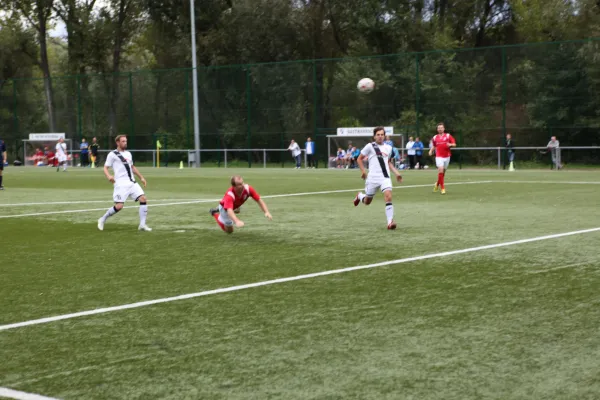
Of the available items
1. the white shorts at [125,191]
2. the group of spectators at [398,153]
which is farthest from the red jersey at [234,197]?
the group of spectators at [398,153]

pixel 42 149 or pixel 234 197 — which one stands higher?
pixel 42 149

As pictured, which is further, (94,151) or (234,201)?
(94,151)

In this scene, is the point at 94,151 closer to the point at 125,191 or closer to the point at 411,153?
the point at 411,153

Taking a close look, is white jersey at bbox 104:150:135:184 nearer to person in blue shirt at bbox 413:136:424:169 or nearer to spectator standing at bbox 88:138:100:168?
person in blue shirt at bbox 413:136:424:169

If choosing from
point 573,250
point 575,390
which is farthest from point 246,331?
point 573,250

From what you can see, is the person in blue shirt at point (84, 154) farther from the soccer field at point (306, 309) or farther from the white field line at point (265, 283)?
the white field line at point (265, 283)

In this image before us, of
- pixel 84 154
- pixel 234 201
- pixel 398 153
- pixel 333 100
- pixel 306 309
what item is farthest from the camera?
pixel 84 154

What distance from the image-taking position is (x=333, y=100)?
4306cm

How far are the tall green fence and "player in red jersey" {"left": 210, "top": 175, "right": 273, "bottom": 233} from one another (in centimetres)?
2631

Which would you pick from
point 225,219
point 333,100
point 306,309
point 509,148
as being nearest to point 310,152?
point 333,100

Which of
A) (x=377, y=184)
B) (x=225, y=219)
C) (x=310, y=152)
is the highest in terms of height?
(x=310, y=152)

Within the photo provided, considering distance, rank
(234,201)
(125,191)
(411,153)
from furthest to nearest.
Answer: (411,153)
(125,191)
(234,201)

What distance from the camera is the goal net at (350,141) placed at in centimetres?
4028

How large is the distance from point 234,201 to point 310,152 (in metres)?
29.9
